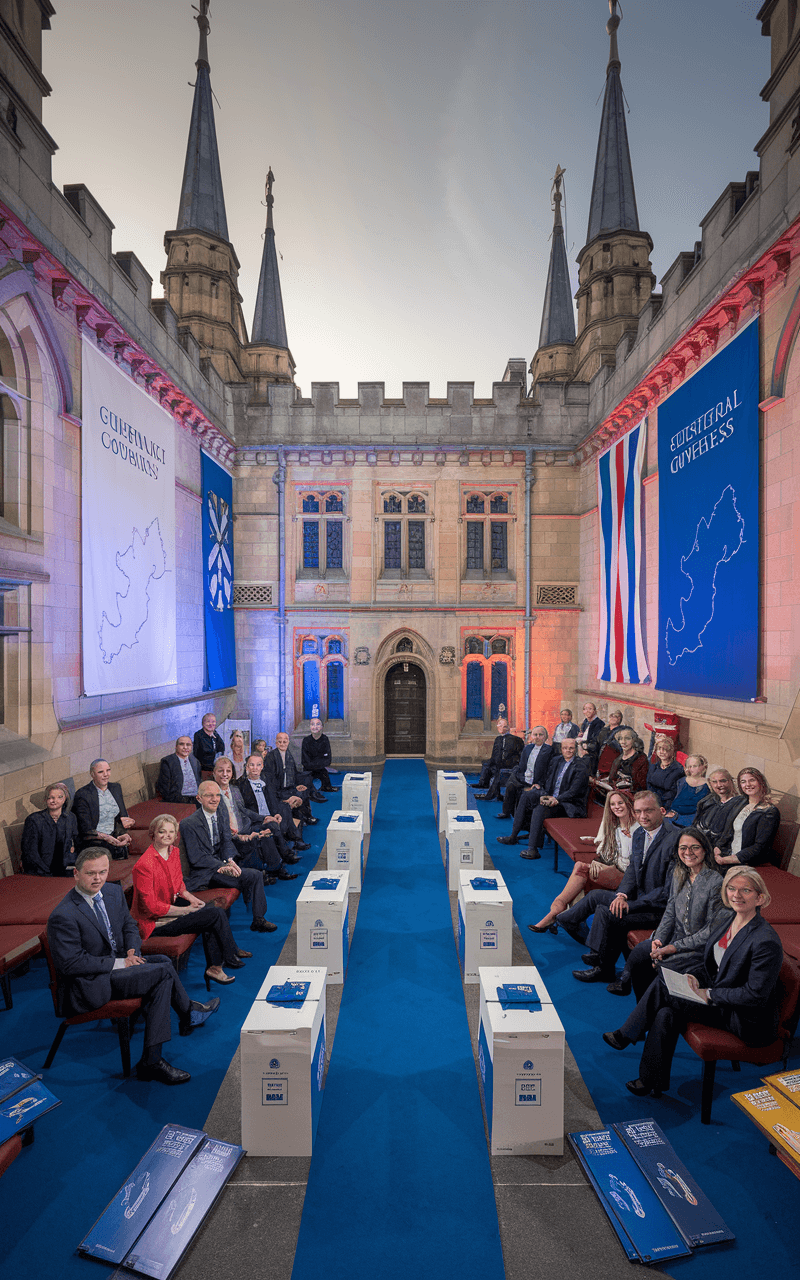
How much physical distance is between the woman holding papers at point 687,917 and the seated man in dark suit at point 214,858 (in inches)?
136

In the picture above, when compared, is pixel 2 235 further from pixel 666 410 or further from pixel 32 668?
pixel 666 410

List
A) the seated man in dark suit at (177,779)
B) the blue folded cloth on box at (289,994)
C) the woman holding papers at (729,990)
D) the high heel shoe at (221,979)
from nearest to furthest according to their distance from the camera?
1. the woman holding papers at (729,990)
2. the blue folded cloth on box at (289,994)
3. the high heel shoe at (221,979)
4. the seated man in dark suit at (177,779)

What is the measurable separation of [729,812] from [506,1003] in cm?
349

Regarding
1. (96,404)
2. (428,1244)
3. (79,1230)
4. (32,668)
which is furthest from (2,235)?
(428,1244)

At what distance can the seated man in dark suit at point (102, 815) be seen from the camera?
6.45 metres

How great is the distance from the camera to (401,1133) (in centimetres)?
340

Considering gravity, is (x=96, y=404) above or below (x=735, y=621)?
above

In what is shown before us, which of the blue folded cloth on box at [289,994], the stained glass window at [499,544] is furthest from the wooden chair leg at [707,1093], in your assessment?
the stained glass window at [499,544]

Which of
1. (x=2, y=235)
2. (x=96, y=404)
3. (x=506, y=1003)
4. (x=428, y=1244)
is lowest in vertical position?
(x=428, y=1244)

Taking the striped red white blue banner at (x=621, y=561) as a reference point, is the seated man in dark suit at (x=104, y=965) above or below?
below

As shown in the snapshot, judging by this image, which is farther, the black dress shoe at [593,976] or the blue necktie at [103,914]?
the black dress shoe at [593,976]

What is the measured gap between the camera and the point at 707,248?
8094mm

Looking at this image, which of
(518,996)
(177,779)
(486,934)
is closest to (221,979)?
(486,934)

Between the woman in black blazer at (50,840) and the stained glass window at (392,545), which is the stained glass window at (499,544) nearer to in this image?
the stained glass window at (392,545)
